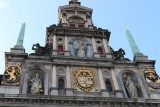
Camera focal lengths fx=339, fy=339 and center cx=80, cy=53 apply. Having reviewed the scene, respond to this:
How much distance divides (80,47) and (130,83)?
13.9 feet

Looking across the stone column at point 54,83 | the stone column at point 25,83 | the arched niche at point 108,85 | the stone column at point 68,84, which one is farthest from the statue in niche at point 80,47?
the stone column at point 25,83

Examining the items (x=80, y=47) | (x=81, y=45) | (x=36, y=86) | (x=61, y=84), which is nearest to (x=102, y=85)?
(x=61, y=84)

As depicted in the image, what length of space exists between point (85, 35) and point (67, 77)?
4.69 meters

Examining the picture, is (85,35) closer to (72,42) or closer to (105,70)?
→ (72,42)

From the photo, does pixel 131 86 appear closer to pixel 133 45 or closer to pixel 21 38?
pixel 133 45

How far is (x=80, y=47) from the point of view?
2103cm

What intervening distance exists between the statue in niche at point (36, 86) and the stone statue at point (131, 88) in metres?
4.69

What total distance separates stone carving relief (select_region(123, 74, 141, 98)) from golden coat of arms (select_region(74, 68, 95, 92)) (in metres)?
1.88

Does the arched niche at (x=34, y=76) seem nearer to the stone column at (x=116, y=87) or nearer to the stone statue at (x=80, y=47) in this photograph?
the stone statue at (x=80, y=47)

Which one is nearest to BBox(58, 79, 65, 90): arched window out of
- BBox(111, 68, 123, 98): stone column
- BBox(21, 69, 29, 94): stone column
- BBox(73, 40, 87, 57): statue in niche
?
BBox(21, 69, 29, 94): stone column

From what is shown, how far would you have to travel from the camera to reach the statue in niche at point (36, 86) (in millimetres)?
17031

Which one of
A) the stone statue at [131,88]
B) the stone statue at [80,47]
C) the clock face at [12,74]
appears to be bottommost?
the stone statue at [131,88]

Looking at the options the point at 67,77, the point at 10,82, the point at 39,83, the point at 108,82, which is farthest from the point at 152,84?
the point at 10,82

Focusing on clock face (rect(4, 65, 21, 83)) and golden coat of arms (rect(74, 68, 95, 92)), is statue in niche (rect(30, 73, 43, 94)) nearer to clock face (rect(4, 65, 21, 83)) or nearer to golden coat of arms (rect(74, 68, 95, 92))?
clock face (rect(4, 65, 21, 83))
